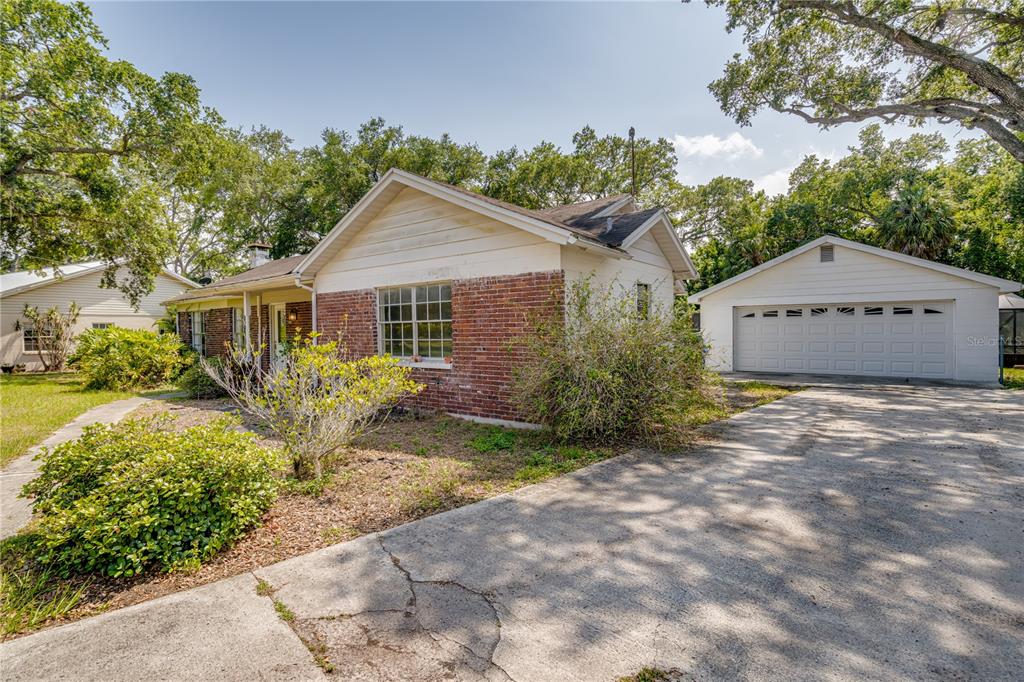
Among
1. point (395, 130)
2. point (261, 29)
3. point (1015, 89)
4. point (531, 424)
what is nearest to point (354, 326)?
point (531, 424)

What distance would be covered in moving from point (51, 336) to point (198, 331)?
8305mm

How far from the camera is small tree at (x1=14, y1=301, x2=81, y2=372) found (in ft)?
68.7

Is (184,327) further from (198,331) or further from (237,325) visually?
(237,325)

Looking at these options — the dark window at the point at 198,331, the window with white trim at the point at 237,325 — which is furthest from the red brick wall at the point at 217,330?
the dark window at the point at 198,331

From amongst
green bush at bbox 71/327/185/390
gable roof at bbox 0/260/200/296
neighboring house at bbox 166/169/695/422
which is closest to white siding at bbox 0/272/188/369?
gable roof at bbox 0/260/200/296

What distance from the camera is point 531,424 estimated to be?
791cm

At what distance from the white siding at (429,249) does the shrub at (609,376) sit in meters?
1.45

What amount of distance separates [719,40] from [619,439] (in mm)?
12944

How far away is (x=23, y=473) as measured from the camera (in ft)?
19.6

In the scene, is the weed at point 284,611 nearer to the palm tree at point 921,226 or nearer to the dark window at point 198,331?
the dark window at point 198,331

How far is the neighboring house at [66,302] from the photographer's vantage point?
20.8 metres

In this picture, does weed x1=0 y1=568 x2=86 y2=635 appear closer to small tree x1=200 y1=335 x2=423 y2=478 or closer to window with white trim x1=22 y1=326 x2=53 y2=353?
small tree x1=200 y1=335 x2=423 y2=478

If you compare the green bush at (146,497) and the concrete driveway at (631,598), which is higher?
the green bush at (146,497)

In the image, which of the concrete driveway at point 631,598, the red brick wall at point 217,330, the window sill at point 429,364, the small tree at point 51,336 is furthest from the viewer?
the small tree at point 51,336
